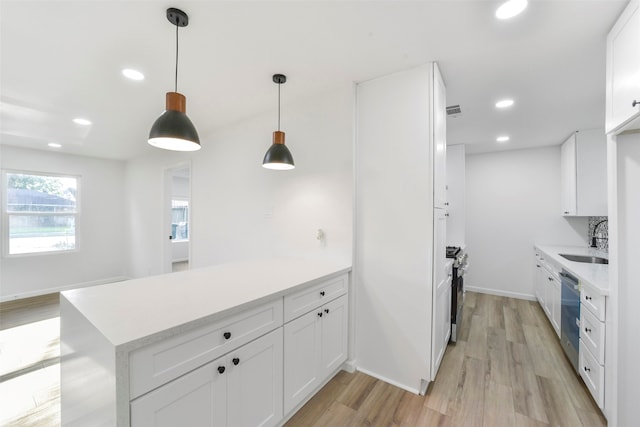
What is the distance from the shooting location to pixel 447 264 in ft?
8.51

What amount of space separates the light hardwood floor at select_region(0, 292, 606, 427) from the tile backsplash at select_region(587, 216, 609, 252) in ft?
5.82

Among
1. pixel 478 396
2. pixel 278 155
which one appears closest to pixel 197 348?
pixel 278 155

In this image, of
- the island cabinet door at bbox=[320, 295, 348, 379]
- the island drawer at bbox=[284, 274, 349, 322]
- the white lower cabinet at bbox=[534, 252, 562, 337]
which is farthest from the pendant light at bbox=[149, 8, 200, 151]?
the white lower cabinet at bbox=[534, 252, 562, 337]

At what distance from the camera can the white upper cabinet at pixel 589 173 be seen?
324 centimetres

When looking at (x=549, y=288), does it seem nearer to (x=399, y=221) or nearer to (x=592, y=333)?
(x=592, y=333)

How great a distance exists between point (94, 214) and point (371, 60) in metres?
6.15

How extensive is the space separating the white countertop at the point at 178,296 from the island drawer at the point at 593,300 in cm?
177

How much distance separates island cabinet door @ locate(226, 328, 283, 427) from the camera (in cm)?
133

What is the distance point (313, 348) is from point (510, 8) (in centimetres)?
242

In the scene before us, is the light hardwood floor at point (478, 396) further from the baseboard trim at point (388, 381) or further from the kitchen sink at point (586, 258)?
the kitchen sink at point (586, 258)

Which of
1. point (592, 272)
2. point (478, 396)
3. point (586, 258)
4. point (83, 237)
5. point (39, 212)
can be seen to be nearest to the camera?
point (478, 396)

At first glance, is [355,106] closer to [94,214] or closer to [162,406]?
[162,406]

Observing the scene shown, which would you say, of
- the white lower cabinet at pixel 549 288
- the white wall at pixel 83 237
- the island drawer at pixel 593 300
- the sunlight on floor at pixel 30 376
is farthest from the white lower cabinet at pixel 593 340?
the white wall at pixel 83 237

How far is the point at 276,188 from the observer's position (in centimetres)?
289
